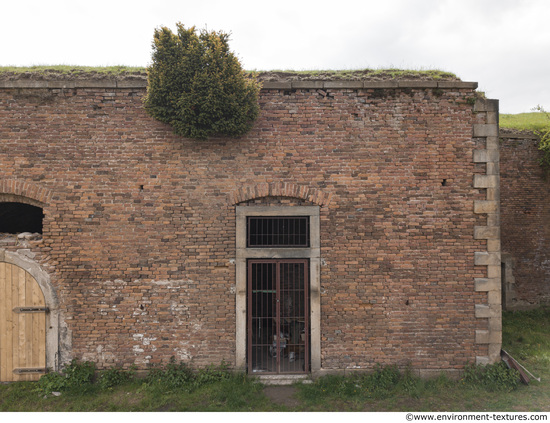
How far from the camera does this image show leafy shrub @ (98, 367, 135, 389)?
18.8ft

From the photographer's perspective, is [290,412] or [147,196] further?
[147,196]

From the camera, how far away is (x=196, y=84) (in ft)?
18.5

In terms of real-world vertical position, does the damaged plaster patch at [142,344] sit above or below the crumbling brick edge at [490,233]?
below

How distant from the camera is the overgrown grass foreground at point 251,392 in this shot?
529 cm

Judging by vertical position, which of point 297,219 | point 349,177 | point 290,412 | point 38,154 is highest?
point 38,154

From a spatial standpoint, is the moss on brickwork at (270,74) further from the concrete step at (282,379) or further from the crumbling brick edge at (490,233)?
the concrete step at (282,379)

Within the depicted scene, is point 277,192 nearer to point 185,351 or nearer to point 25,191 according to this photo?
point 185,351

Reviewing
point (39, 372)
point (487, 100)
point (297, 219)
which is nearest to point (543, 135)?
point (487, 100)

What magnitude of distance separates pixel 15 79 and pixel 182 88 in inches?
152

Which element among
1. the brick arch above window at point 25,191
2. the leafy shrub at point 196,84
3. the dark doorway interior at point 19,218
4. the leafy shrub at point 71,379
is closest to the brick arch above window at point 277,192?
the leafy shrub at point 196,84

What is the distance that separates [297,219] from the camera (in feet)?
20.5

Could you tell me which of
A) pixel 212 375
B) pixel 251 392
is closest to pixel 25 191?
pixel 212 375

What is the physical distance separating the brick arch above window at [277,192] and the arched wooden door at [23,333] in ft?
14.4

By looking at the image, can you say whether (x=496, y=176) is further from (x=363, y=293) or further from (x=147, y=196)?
(x=147, y=196)
